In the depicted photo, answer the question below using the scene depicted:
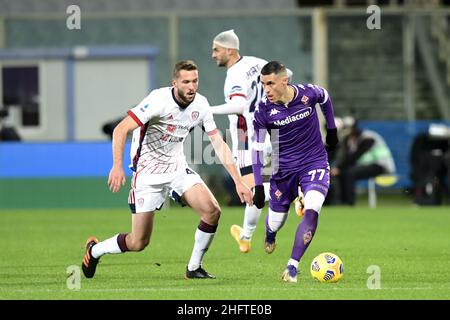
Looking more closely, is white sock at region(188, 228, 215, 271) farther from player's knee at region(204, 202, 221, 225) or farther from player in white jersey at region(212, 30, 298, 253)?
player in white jersey at region(212, 30, 298, 253)

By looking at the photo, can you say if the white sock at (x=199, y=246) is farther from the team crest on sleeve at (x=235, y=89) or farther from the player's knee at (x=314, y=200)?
the team crest on sleeve at (x=235, y=89)

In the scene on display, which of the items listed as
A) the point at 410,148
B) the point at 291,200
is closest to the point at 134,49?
the point at 410,148

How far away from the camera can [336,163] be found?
23.9 m

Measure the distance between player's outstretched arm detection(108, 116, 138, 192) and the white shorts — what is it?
63 cm

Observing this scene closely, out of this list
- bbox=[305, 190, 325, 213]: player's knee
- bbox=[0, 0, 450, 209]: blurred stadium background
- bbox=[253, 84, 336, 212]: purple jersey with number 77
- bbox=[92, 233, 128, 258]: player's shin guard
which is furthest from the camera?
bbox=[0, 0, 450, 209]: blurred stadium background

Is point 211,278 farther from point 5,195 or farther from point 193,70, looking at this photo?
point 5,195

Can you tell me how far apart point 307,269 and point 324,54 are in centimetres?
1291

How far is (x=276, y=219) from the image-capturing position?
476 inches

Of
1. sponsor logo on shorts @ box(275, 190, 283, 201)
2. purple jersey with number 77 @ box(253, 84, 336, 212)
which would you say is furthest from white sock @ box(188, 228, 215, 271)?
sponsor logo on shorts @ box(275, 190, 283, 201)

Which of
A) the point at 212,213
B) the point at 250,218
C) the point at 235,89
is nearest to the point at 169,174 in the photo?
the point at 212,213

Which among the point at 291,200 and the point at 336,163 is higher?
the point at 291,200

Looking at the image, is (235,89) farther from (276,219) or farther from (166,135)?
(166,135)

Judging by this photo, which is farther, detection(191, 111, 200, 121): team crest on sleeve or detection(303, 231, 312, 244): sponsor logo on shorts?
detection(191, 111, 200, 121): team crest on sleeve

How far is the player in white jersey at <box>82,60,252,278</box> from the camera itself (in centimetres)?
1085
